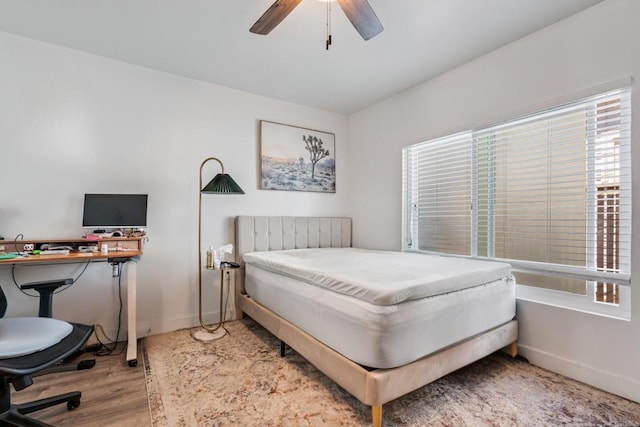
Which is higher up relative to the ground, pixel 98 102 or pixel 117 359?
pixel 98 102

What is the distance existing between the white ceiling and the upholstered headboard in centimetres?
156

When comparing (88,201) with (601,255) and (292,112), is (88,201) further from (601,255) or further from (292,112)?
(601,255)

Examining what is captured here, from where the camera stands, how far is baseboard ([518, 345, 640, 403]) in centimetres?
181

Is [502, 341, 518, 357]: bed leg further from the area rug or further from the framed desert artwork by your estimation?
the framed desert artwork

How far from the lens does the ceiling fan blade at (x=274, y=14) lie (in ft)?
5.31

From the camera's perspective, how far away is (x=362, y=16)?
66.4 inches

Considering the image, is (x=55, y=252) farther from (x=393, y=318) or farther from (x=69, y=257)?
(x=393, y=318)

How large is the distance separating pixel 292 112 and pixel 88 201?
2362 mm

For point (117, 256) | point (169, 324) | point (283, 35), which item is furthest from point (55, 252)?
point (283, 35)

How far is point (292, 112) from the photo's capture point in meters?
3.72

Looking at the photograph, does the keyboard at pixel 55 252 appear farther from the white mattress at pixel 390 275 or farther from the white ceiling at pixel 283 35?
the white ceiling at pixel 283 35

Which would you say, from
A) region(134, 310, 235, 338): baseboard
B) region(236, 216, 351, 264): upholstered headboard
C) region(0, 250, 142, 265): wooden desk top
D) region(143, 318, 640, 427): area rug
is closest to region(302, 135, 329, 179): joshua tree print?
region(236, 216, 351, 264): upholstered headboard

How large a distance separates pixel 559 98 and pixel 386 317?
83.5 inches

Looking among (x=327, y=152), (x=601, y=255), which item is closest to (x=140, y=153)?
(x=327, y=152)
